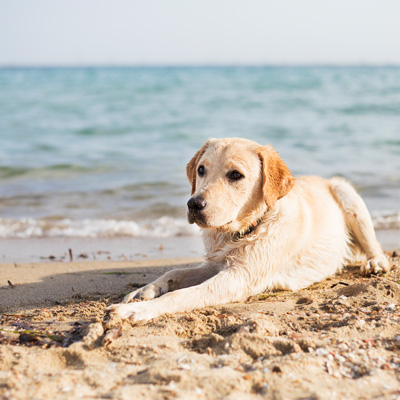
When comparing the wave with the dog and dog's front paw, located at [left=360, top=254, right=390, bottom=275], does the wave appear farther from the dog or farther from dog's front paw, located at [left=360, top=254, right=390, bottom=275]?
the dog

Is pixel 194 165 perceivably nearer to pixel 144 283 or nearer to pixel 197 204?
pixel 197 204

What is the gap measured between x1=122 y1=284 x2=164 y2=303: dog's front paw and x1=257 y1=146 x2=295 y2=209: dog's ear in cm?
128

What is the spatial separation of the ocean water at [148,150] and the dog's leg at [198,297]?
3293 millimetres

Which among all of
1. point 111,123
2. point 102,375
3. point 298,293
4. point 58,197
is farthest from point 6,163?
point 102,375

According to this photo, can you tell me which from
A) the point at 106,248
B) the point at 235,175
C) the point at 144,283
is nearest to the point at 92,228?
the point at 106,248

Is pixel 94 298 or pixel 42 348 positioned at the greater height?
pixel 42 348

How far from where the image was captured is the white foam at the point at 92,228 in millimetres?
7794

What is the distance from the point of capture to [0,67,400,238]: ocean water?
870 centimetres

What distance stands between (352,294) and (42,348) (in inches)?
110

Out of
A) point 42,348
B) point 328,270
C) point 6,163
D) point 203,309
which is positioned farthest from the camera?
point 6,163

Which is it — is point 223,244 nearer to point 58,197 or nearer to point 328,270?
point 328,270

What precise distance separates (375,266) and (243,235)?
1.82 metres

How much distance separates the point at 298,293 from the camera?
4.96 meters

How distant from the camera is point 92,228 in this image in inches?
315
